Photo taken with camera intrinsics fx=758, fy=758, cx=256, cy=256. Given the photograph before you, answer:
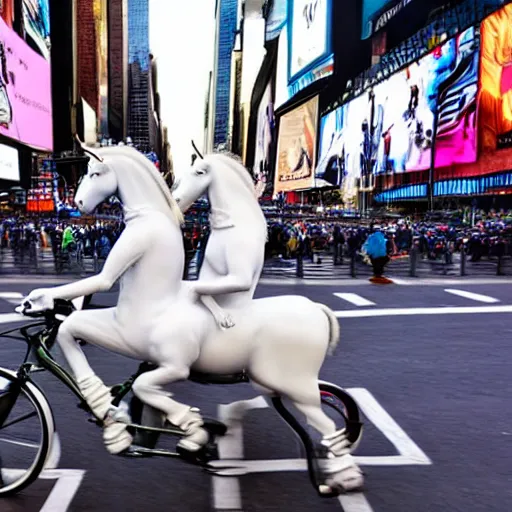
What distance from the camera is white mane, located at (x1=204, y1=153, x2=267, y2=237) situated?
4133 millimetres

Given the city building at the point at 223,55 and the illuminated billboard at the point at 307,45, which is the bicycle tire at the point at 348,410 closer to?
the illuminated billboard at the point at 307,45

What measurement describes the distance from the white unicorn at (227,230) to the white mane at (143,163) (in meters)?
0.15

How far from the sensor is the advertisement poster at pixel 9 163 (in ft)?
135

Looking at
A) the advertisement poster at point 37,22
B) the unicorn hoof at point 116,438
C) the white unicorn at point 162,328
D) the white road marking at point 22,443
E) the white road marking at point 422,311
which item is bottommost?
the white road marking at point 422,311

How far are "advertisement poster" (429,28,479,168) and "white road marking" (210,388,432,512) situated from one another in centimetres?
3761

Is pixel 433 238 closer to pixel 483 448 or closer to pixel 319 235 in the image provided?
pixel 319 235

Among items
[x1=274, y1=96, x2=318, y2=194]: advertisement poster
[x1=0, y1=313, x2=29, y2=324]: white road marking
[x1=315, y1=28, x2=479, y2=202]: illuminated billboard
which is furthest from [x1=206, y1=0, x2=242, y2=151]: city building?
[x1=0, y1=313, x2=29, y2=324]: white road marking

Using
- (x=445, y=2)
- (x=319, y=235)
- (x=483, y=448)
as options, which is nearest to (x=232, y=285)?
(x=483, y=448)

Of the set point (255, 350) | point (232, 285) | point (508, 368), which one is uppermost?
point (232, 285)

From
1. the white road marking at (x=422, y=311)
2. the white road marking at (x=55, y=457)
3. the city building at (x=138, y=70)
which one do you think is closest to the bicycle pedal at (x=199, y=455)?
the white road marking at (x=55, y=457)

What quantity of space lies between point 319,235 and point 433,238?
3997 millimetres

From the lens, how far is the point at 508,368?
25.1 feet

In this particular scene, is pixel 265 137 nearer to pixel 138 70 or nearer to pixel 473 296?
pixel 138 70

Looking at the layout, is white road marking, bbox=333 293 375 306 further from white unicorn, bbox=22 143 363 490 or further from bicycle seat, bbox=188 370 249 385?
white unicorn, bbox=22 143 363 490
